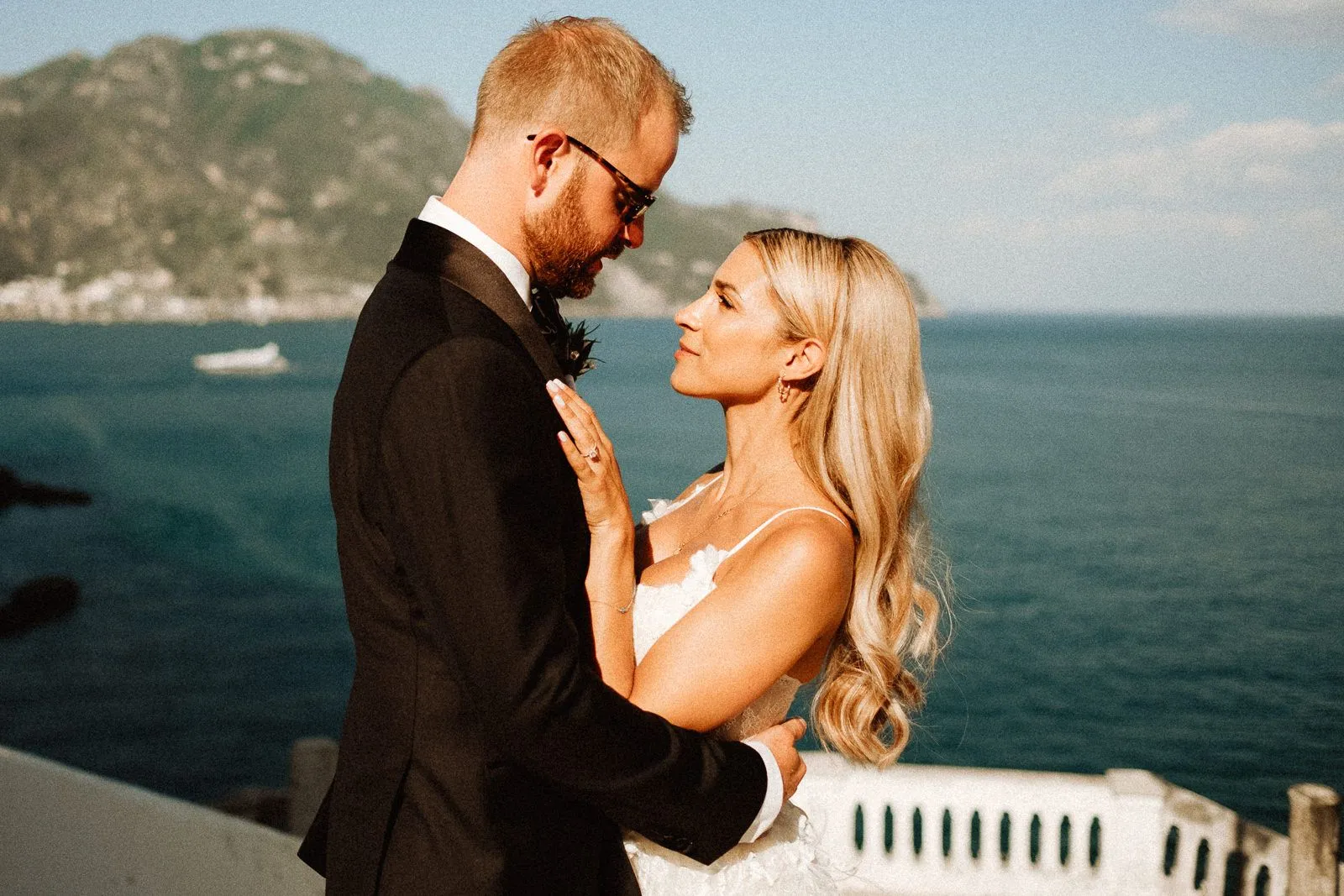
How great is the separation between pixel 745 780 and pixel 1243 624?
128 feet

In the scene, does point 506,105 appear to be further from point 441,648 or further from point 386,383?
point 441,648

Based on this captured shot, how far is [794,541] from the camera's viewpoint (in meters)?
2.80

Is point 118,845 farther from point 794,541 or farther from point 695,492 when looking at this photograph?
point 794,541

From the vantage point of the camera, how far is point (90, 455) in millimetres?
69750

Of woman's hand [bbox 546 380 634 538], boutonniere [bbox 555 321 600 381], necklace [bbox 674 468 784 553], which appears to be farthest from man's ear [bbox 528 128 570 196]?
necklace [bbox 674 468 784 553]

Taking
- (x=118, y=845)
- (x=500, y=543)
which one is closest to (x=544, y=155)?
(x=500, y=543)

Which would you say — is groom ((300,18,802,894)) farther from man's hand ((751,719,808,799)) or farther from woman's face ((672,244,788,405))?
woman's face ((672,244,788,405))

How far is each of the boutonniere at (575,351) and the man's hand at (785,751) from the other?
946 millimetres

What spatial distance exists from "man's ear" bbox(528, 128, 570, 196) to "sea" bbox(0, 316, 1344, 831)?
5.39ft

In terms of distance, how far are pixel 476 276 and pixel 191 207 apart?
17272 cm

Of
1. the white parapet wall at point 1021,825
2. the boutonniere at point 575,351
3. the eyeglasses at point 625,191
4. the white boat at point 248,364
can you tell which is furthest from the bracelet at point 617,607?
the white boat at point 248,364

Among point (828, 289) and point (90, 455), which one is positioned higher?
point (828, 289)

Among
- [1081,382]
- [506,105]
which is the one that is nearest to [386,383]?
[506,105]

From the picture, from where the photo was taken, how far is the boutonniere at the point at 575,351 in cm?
240
